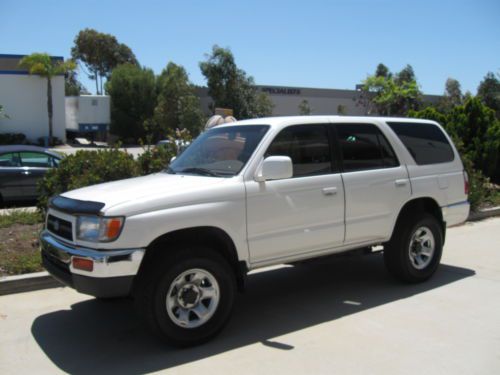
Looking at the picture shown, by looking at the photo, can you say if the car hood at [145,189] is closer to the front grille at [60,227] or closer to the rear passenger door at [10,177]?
the front grille at [60,227]

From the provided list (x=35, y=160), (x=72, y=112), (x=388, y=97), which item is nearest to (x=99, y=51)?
(x=72, y=112)

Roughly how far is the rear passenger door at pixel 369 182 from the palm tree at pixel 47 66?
122 feet

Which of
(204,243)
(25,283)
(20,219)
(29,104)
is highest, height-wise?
(29,104)

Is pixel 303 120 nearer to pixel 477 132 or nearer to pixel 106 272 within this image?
pixel 106 272

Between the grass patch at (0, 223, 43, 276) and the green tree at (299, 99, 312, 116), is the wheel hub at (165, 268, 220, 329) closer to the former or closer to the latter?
the grass patch at (0, 223, 43, 276)

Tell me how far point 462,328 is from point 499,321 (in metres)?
0.45

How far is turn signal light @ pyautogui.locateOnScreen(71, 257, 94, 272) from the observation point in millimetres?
4090

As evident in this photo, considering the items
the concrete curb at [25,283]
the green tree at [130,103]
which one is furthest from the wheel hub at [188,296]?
the green tree at [130,103]

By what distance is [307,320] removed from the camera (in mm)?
5105

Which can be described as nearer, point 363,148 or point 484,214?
point 363,148

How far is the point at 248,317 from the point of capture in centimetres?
526

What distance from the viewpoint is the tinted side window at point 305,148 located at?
5113 mm

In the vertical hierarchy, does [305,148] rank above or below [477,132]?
below

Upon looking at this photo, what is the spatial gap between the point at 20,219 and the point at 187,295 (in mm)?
5153
